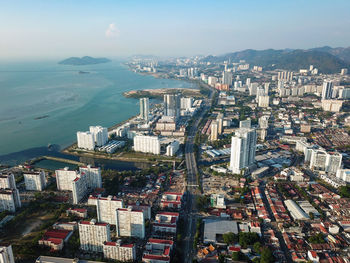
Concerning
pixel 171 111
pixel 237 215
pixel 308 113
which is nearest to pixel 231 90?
pixel 308 113

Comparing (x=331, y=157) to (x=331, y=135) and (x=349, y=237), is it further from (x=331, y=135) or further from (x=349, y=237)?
(x=331, y=135)

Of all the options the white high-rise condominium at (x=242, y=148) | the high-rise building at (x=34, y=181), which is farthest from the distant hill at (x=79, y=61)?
the white high-rise condominium at (x=242, y=148)

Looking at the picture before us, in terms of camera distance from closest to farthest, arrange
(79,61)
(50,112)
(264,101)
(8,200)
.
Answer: (8,200)
(50,112)
(264,101)
(79,61)

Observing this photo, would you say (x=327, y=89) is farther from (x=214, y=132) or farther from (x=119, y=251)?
(x=119, y=251)

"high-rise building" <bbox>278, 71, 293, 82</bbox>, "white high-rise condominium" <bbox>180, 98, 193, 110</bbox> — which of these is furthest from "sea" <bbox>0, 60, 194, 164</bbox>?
"high-rise building" <bbox>278, 71, 293, 82</bbox>

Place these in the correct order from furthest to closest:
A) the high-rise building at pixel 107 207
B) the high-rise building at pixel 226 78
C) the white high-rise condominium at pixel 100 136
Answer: the high-rise building at pixel 226 78, the white high-rise condominium at pixel 100 136, the high-rise building at pixel 107 207

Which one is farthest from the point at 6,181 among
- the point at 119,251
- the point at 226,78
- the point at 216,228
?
the point at 226,78

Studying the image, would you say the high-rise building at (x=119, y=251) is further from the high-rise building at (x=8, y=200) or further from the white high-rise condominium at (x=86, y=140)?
the white high-rise condominium at (x=86, y=140)
